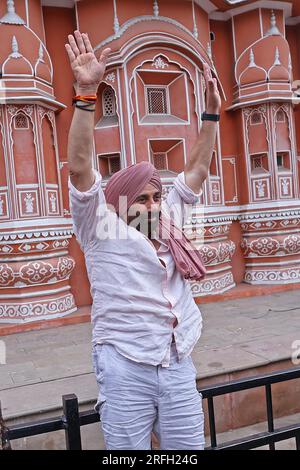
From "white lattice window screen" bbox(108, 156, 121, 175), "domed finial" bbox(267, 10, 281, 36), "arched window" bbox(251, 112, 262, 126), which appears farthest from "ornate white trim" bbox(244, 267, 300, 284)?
"domed finial" bbox(267, 10, 281, 36)

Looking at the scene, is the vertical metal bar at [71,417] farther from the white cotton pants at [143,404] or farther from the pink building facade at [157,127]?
the pink building facade at [157,127]

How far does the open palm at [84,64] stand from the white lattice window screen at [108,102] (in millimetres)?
4815

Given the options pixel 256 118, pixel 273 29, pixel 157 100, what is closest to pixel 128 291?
pixel 157 100

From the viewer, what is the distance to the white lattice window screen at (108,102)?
6.16 m

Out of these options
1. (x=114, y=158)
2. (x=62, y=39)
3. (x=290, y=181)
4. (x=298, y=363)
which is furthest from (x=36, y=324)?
(x=290, y=181)

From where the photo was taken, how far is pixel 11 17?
A: 5449mm

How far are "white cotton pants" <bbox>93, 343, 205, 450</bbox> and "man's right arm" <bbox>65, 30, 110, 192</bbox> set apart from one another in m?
0.59

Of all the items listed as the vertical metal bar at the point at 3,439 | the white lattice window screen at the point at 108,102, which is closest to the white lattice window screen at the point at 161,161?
the white lattice window screen at the point at 108,102

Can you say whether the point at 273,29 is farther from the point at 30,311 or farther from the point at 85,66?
the point at 85,66

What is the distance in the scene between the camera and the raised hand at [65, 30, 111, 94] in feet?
4.58

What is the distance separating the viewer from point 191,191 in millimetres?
1796

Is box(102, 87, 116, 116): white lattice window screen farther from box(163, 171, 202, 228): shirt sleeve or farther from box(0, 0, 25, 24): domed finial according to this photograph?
box(163, 171, 202, 228): shirt sleeve

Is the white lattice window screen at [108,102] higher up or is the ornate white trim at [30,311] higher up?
the white lattice window screen at [108,102]

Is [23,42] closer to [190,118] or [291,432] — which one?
[190,118]
